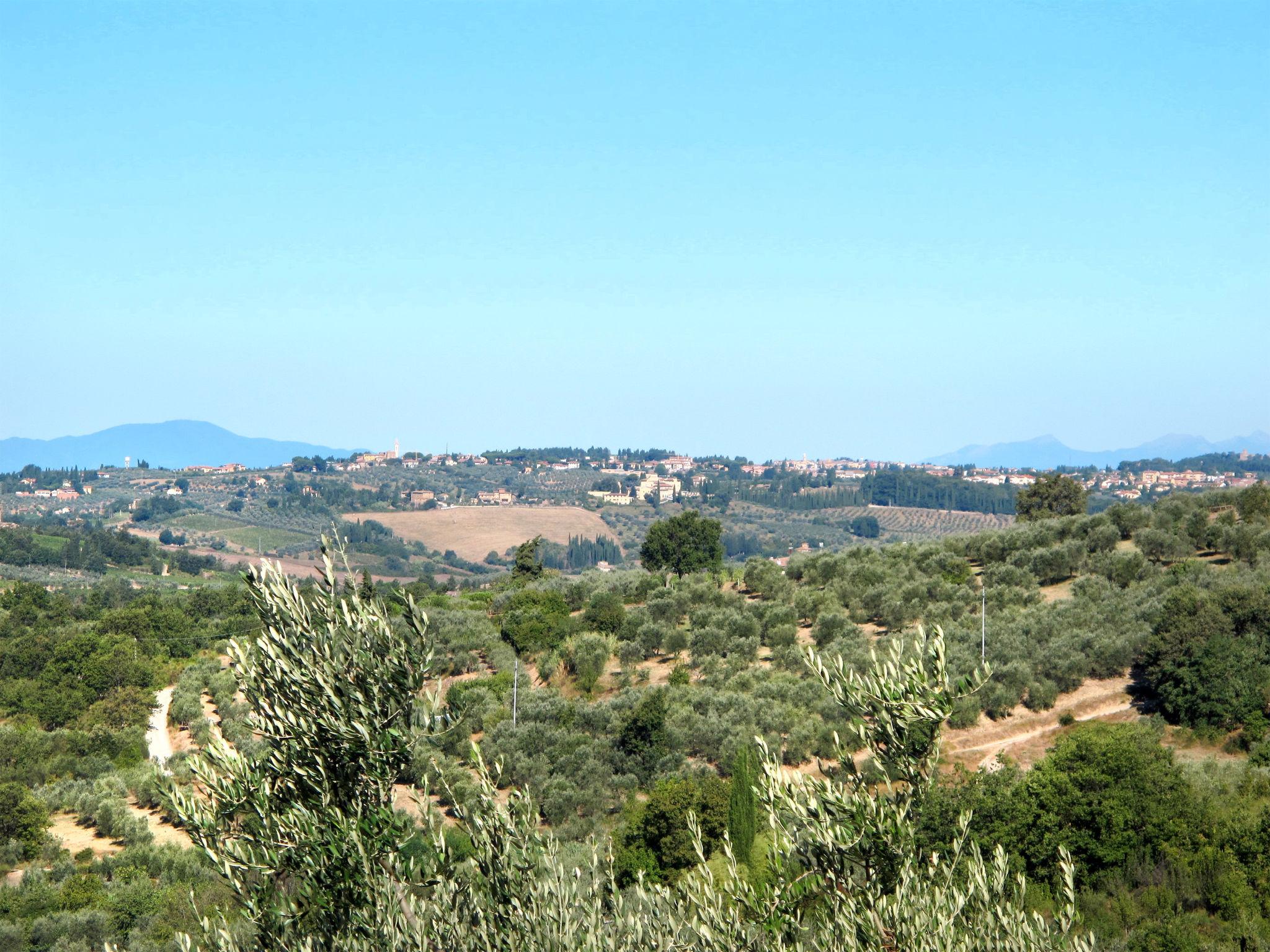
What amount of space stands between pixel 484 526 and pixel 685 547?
115302 mm

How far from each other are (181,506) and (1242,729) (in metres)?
194

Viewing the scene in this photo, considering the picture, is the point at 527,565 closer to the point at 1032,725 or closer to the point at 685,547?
the point at 685,547

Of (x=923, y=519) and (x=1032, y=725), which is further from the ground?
(x=1032, y=725)

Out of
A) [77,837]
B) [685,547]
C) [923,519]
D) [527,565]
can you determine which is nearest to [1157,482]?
[923,519]

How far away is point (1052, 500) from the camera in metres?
60.7

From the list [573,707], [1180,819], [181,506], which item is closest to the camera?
[1180,819]

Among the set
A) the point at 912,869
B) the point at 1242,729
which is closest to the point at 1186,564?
the point at 1242,729

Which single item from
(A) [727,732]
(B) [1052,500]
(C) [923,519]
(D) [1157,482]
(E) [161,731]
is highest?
(B) [1052,500]

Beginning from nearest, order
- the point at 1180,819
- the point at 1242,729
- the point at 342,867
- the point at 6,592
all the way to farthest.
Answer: the point at 342,867 < the point at 1180,819 < the point at 1242,729 < the point at 6,592

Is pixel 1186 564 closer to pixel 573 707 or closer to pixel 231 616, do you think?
pixel 573 707

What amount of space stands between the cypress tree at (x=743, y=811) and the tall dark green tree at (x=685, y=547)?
99.3 ft

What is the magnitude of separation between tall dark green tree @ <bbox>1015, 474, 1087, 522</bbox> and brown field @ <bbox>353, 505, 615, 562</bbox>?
101751mm

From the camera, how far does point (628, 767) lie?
2948cm

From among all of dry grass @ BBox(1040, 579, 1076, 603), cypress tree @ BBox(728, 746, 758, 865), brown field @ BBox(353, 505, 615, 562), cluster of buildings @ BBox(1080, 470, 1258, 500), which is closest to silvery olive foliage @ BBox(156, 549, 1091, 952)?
cypress tree @ BBox(728, 746, 758, 865)
